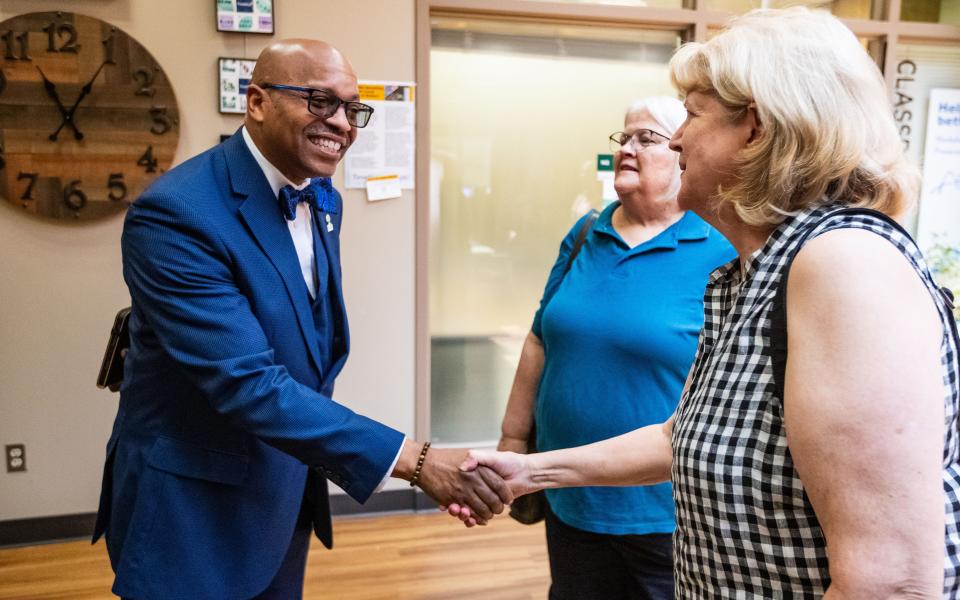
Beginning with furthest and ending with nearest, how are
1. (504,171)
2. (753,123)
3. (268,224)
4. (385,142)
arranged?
(504,171), (385,142), (268,224), (753,123)

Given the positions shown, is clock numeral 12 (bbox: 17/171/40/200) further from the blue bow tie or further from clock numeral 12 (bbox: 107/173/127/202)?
the blue bow tie

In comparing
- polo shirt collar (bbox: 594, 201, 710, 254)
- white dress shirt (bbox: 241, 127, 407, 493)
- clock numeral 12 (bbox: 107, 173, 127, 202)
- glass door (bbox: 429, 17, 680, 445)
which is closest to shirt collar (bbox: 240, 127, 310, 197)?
white dress shirt (bbox: 241, 127, 407, 493)

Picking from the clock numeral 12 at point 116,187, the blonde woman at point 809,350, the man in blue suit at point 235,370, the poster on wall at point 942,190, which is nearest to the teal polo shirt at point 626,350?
the man in blue suit at point 235,370

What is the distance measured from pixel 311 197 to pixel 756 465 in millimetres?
1191

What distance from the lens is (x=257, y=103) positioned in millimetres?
1676

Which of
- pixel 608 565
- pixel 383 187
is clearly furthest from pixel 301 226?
pixel 383 187

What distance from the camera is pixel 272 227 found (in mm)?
1549

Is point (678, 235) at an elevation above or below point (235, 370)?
above

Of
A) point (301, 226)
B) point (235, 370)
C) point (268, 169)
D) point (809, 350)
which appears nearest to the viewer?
point (809, 350)

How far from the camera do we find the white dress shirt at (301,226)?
164 centimetres

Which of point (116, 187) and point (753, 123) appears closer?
point (753, 123)

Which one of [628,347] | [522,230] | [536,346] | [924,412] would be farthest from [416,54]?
[924,412]

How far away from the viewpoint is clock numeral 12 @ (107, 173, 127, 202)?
10.3 feet

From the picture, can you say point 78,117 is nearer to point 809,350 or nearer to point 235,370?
point 235,370
